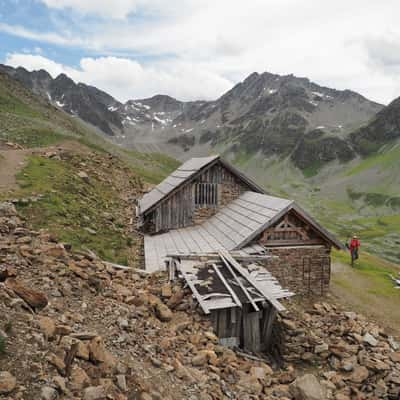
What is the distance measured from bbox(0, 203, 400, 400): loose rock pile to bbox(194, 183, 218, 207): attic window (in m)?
8.71

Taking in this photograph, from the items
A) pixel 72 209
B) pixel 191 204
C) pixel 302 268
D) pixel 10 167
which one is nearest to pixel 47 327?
pixel 72 209

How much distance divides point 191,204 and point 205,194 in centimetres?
113

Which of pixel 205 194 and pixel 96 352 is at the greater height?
pixel 205 194

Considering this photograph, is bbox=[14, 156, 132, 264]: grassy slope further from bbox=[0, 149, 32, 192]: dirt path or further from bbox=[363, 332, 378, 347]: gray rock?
Result: bbox=[363, 332, 378, 347]: gray rock

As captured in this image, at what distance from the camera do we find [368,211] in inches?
4139

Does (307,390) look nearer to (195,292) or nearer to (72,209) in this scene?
(195,292)

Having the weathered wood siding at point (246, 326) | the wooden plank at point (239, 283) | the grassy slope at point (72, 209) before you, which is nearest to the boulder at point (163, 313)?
the weathered wood siding at point (246, 326)

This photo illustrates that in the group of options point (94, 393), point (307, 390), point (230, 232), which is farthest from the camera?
point (230, 232)

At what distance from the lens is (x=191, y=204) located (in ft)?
64.5

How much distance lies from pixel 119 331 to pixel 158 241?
32.4ft

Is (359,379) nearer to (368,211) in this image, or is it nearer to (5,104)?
(5,104)

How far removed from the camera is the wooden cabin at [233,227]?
14.4 meters

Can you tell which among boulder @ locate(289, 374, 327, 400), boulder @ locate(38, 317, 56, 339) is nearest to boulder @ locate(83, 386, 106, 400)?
boulder @ locate(38, 317, 56, 339)

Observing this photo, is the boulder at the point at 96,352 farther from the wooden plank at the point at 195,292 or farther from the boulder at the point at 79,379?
the wooden plank at the point at 195,292
